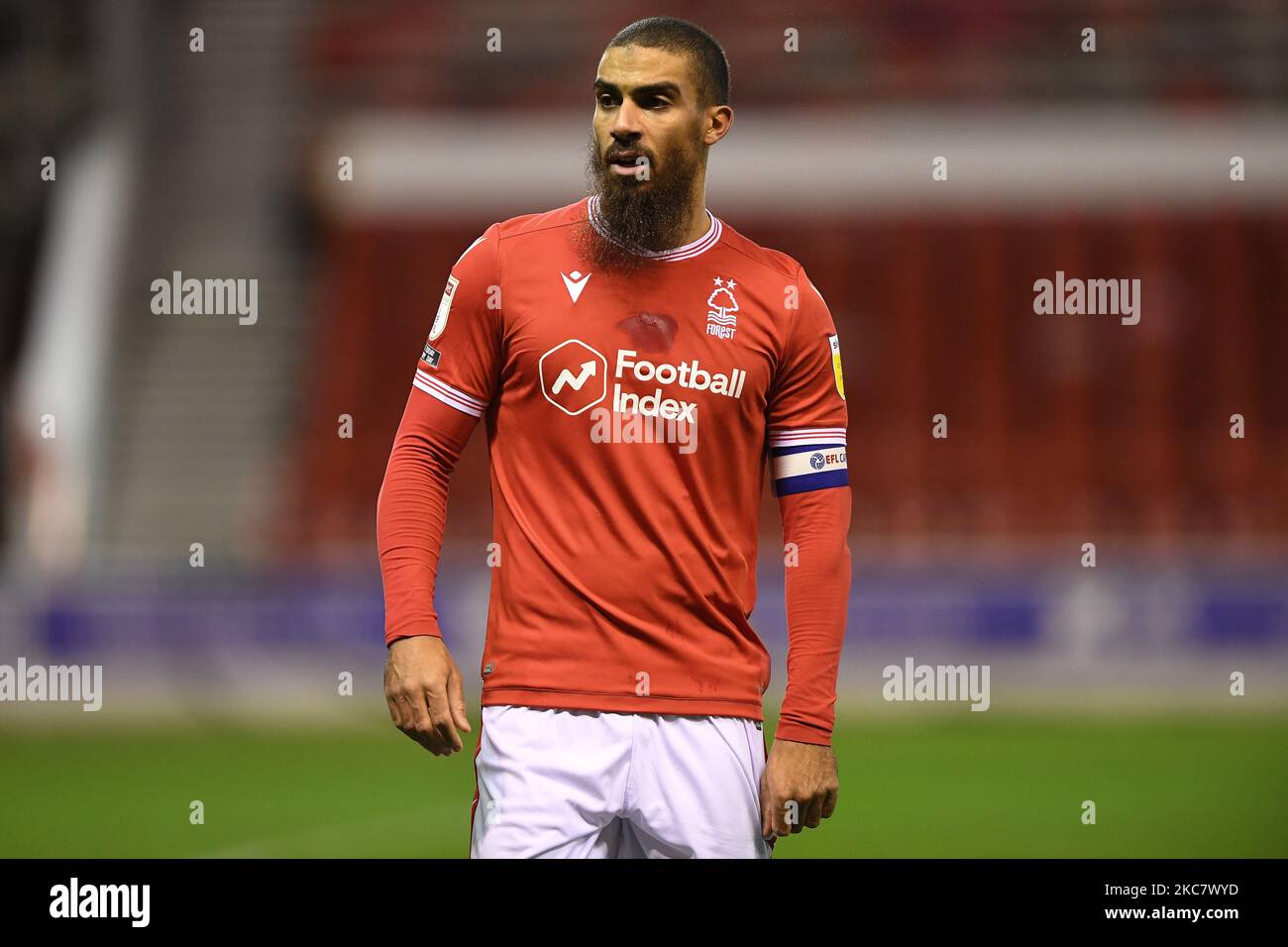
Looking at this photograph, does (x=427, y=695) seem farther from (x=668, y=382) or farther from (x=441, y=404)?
(x=668, y=382)

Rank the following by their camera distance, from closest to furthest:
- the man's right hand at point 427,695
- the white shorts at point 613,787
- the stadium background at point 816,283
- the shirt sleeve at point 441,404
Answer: the man's right hand at point 427,695
the white shorts at point 613,787
the shirt sleeve at point 441,404
the stadium background at point 816,283

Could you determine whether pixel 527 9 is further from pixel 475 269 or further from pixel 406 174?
pixel 475 269

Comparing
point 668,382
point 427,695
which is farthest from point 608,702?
point 668,382

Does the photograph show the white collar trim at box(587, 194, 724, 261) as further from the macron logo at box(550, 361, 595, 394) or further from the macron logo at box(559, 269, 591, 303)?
the macron logo at box(550, 361, 595, 394)

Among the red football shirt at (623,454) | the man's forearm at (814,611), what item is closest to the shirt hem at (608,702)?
the red football shirt at (623,454)

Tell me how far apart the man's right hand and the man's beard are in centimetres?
80

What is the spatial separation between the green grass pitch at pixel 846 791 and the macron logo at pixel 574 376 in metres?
4.15

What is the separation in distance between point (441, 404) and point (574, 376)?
0.84ft

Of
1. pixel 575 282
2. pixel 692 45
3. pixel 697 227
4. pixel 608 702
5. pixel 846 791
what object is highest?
pixel 692 45

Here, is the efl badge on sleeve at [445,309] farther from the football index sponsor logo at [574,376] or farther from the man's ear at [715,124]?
the man's ear at [715,124]

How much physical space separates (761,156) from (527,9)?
10.4 feet

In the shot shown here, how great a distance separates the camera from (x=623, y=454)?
3062mm

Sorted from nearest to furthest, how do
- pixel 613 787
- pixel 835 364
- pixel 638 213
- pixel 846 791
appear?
1. pixel 613 787
2. pixel 638 213
3. pixel 835 364
4. pixel 846 791

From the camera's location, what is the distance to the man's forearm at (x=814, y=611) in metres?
3.10
